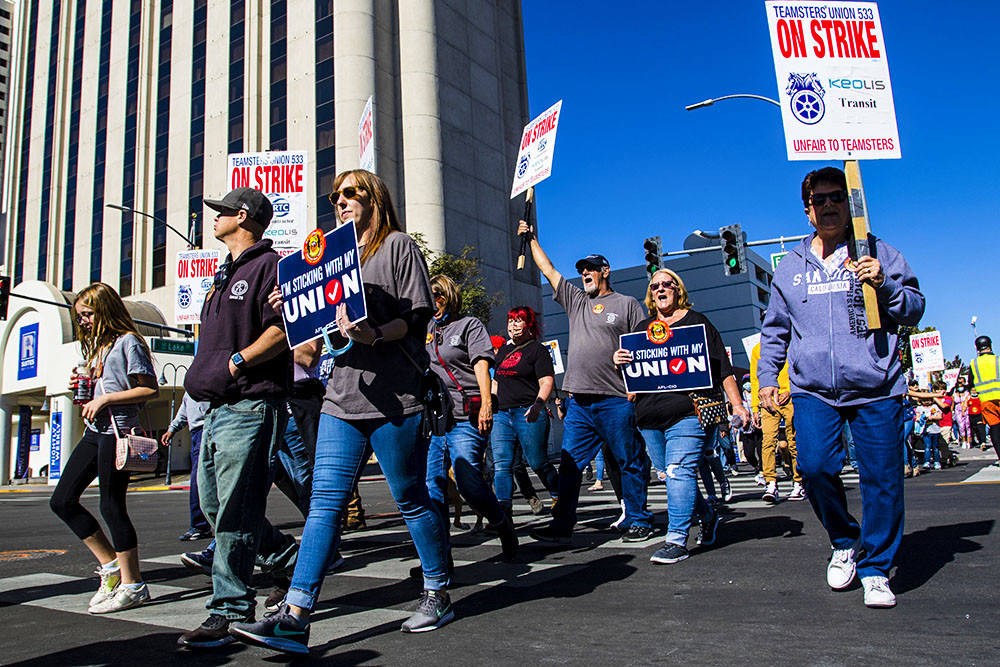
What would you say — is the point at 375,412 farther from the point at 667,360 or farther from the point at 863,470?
the point at 667,360

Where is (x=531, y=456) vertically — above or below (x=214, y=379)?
below

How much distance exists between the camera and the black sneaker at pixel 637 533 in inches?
212

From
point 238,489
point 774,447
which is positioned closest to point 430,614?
point 238,489

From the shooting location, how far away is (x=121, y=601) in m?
3.87

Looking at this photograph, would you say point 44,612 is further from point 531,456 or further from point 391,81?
point 391,81

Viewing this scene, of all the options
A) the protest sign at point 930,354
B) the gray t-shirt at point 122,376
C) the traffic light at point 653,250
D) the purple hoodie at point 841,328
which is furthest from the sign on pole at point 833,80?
the protest sign at point 930,354

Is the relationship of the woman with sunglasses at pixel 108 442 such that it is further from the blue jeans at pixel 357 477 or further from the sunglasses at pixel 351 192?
the sunglasses at pixel 351 192

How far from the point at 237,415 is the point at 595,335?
120 inches

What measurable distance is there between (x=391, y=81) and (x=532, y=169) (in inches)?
1292

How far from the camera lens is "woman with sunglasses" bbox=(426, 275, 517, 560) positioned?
4.77 metres

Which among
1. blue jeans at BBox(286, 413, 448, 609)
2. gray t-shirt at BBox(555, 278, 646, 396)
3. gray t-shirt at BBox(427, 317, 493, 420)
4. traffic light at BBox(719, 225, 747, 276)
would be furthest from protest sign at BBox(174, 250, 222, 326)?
traffic light at BBox(719, 225, 747, 276)

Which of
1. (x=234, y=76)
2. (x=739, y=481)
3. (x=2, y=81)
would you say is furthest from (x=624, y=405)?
(x=2, y=81)

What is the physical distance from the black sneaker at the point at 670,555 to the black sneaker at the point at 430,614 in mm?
1622

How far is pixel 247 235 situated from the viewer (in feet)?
12.0
